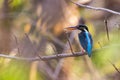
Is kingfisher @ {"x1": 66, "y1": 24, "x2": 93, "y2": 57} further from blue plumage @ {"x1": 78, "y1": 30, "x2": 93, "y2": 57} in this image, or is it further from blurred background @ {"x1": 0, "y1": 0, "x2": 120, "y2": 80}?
blurred background @ {"x1": 0, "y1": 0, "x2": 120, "y2": 80}

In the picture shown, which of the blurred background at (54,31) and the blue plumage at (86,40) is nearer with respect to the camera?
the blue plumage at (86,40)

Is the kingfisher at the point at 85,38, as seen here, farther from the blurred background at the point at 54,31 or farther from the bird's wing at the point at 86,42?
the blurred background at the point at 54,31

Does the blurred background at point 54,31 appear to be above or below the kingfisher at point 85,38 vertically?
below

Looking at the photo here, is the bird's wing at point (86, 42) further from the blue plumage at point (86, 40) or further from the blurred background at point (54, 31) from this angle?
the blurred background at point (54, 31)

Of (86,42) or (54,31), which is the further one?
(54,31)

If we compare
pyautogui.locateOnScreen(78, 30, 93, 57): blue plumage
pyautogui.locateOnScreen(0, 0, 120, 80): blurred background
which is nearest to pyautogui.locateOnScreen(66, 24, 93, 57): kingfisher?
pyautogui.locateOnScreen(78, 30, 93, 57): blue plumage

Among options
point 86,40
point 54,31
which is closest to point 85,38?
point 86,40

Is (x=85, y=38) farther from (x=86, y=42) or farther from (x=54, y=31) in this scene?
(x=54, y=31)

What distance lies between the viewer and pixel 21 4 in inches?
272

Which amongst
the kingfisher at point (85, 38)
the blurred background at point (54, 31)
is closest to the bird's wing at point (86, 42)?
the kingfisher at point (85, 38)

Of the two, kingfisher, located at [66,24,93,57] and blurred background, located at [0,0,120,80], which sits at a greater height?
kingfisher, located at [66,24,93,57]

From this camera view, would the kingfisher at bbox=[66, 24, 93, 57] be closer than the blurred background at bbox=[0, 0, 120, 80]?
Yes

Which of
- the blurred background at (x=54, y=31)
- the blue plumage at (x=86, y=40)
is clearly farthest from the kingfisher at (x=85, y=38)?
the blurred background at (x=54, y=31)

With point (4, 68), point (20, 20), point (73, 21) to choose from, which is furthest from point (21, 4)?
point (4, 68)
